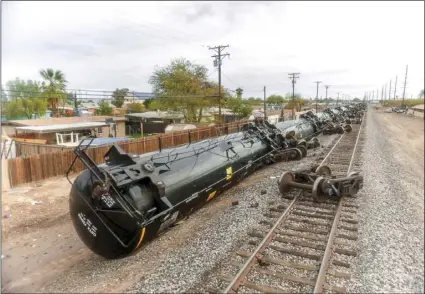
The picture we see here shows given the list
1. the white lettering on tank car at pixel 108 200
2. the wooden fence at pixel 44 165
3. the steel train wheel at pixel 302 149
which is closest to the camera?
the white lettering on tank car at pixel 108 200

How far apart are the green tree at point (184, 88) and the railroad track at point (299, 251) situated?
116ft

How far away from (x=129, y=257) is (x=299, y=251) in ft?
13.8

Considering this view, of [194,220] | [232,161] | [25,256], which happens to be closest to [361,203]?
[232,161]

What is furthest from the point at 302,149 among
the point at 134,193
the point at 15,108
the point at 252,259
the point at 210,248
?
the point at 15,108

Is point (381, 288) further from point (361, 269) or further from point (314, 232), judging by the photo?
point (314, 232)

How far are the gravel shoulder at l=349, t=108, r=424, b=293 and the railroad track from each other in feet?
1.07

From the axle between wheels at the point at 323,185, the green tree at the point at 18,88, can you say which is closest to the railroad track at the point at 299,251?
the axle between wheels at the point at 323,185

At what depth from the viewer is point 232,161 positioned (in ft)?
38.0

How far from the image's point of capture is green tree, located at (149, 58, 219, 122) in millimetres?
44556

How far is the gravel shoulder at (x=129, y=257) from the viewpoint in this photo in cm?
646

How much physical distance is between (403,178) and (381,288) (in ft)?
23.6

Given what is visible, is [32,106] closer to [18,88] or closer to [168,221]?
[18,88]

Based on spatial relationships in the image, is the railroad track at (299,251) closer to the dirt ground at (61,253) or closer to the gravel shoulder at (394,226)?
the gravel shoulder at (394,226)

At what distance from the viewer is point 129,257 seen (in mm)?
7438
